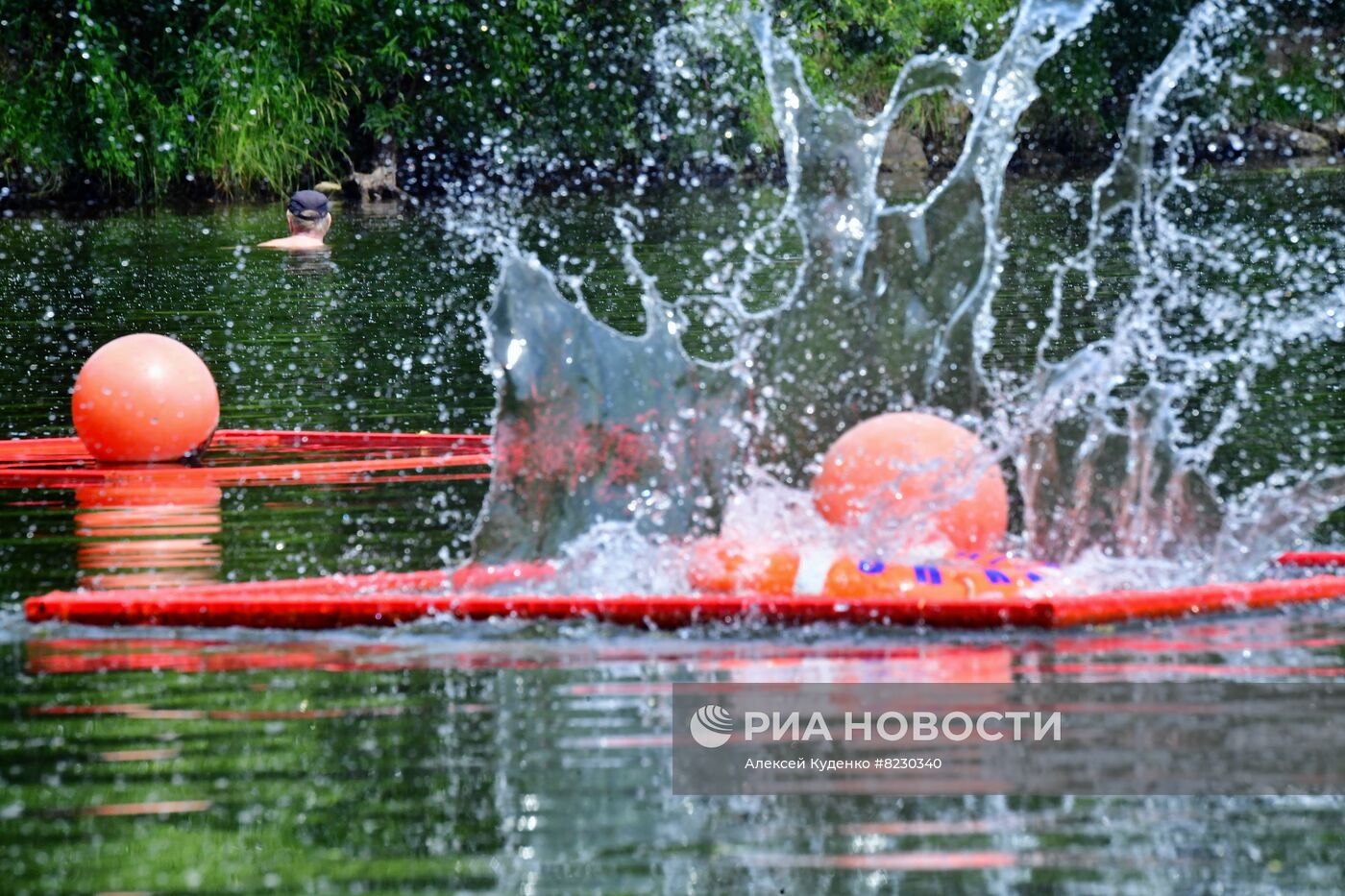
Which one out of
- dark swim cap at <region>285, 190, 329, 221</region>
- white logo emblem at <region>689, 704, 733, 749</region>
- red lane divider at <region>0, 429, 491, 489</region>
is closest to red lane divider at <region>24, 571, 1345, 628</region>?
white logo emblem at <region>689, 704, 733, 749</region>

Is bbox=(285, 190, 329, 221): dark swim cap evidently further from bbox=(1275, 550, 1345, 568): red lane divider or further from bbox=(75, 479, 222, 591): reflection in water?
bbox=(1275, 550, 1345, 568): red lane divider

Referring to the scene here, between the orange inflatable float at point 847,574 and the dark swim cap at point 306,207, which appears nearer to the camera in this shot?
the orange inflatable float at point 847,574

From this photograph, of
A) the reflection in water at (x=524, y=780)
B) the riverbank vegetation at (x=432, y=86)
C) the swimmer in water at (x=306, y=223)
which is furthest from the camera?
the riverbank vegetation at (x=432, y=86)

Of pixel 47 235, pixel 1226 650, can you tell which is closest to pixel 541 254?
pixel 47 235

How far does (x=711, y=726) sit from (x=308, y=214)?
20443 mm

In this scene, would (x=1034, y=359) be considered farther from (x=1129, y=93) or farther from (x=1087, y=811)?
(x=1129, y=93)

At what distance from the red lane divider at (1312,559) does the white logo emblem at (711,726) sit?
Result: 300cm

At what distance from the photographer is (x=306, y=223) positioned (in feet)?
86.0

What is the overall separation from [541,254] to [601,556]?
16493mm

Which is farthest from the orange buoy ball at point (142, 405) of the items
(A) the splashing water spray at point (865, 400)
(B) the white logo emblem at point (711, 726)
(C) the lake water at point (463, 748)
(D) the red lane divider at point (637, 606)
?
(B) the white logo emblem at point (711, 726)

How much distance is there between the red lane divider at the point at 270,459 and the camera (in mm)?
11383

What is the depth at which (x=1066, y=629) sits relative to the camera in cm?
766

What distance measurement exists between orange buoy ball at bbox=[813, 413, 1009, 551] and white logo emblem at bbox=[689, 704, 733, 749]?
193 centimetres

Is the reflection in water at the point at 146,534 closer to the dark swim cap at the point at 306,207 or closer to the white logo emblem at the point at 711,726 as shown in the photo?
the white logo emblem at the point at 711,726
